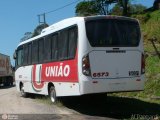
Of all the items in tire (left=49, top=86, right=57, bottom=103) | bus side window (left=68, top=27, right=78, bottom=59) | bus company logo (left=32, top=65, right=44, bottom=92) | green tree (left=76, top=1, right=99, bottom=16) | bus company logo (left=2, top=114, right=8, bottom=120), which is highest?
green tree (left=76, top=1, right=99, bottom=16)

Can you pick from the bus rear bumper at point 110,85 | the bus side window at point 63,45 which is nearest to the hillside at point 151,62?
the bus rear bumper at point 110,85

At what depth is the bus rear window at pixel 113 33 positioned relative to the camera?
15.2 metres

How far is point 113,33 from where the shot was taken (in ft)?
50.8


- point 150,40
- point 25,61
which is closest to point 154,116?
point 25,61

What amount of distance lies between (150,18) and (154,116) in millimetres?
20643

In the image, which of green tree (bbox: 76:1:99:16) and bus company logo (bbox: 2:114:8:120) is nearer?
bus company logo (bbox: 2:114:8:120)

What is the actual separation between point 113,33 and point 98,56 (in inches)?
40.3

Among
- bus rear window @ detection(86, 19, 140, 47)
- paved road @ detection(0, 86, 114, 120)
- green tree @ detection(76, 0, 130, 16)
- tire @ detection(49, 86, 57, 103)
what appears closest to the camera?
paved road @ detection(0, 86, 114, 120)

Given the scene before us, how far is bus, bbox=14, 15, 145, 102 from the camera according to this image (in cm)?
1488

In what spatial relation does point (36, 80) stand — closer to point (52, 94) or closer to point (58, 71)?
point (52, 94)

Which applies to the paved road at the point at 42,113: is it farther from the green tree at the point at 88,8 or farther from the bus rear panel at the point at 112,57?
the green tree at the point at 88,8

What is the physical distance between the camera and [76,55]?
49.9 ft

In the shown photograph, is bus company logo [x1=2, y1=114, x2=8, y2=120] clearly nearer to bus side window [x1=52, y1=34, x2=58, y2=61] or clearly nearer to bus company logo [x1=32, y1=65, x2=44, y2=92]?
bus side window [x1=52, y1=34, x2=58, y2=61]

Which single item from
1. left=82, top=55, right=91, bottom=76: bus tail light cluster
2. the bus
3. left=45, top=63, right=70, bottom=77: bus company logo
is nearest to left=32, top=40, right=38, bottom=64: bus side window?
left=45, top=63, right=70, bottom=77: bus company logo
